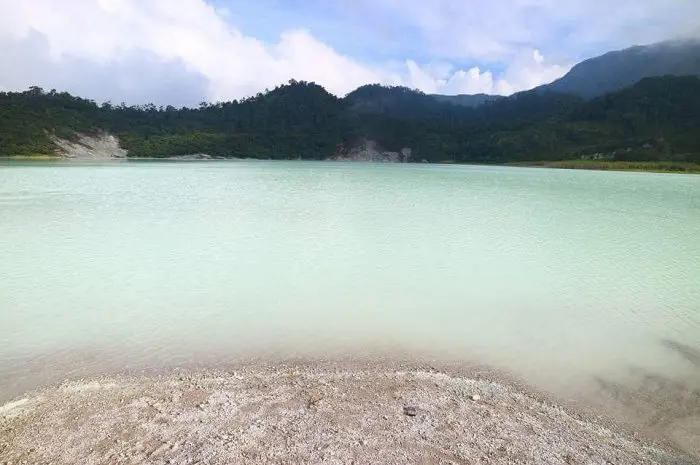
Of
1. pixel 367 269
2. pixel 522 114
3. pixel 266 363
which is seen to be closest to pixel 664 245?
pixel 367 269

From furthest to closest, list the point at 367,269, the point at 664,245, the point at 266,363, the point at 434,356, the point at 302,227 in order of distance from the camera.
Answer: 1. the point at 302,227
2. the point at 664,245
3. the point at 367,269
4. the point at 434,356
5. the point at 266,363

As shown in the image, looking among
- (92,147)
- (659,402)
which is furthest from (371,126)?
(659,402)

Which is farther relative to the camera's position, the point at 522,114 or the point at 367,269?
the point at 522,114

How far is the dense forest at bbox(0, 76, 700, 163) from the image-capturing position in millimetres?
101188

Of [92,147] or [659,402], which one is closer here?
[659,402]

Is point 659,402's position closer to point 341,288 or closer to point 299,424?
point 299,424

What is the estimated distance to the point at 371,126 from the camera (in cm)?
15775

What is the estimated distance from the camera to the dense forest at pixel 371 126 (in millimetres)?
101188

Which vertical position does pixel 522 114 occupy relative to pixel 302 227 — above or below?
above

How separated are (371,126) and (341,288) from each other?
153 meters

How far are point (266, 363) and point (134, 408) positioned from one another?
5.66 ft

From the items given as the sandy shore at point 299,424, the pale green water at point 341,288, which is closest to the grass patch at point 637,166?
the pale green water at point 341,288

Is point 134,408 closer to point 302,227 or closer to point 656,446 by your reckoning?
point 656,446

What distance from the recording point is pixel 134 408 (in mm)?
4520
